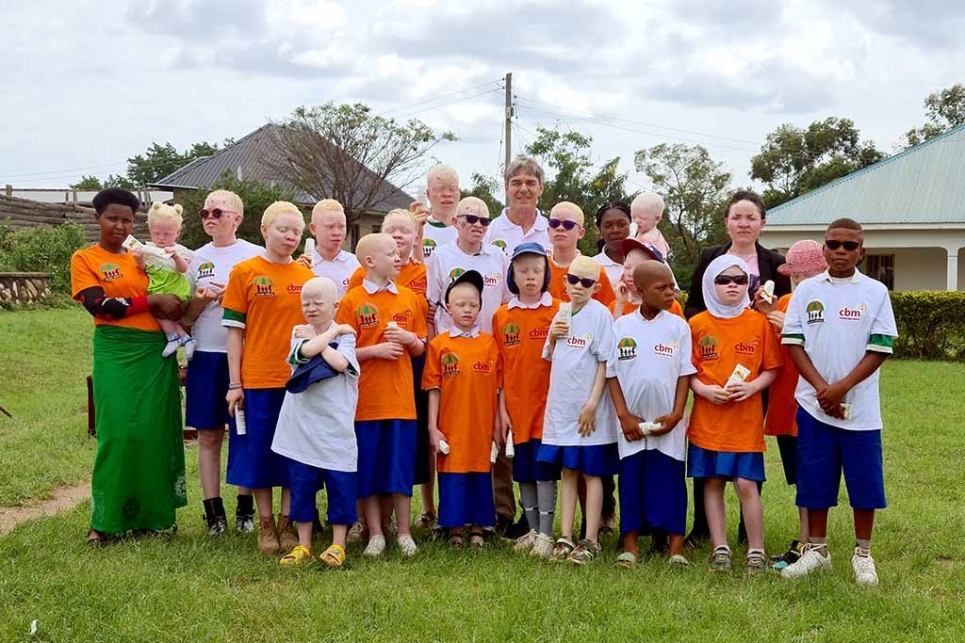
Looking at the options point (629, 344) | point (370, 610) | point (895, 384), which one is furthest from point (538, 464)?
point (895, 384)

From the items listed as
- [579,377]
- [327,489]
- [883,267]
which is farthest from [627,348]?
[883,267]

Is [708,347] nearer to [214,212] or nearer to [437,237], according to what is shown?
[437,237]

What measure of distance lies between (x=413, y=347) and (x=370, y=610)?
1682mm

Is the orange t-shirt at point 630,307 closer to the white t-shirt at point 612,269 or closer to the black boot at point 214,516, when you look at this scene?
the white t-shirt at point 612,269

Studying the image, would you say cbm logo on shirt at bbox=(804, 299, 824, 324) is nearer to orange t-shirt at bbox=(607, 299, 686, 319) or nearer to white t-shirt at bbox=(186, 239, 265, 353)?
orange t-shirt at bbox=(607, 299, 686, 319)

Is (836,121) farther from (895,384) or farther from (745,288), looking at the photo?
(745,288)

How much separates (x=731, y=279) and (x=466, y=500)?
208 cm

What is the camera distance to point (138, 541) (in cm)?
579

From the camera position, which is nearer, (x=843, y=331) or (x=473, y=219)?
(x=843, y=331)

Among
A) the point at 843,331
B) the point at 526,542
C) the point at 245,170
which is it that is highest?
the point at 245,170

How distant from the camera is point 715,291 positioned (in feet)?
17.5

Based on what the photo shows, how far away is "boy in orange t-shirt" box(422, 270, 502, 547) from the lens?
225 inches

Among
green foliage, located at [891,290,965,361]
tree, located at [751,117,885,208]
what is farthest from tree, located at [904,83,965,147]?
green foliage, located at [891,290,965,361]

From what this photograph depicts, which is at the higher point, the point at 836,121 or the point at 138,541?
the point at 836,121
